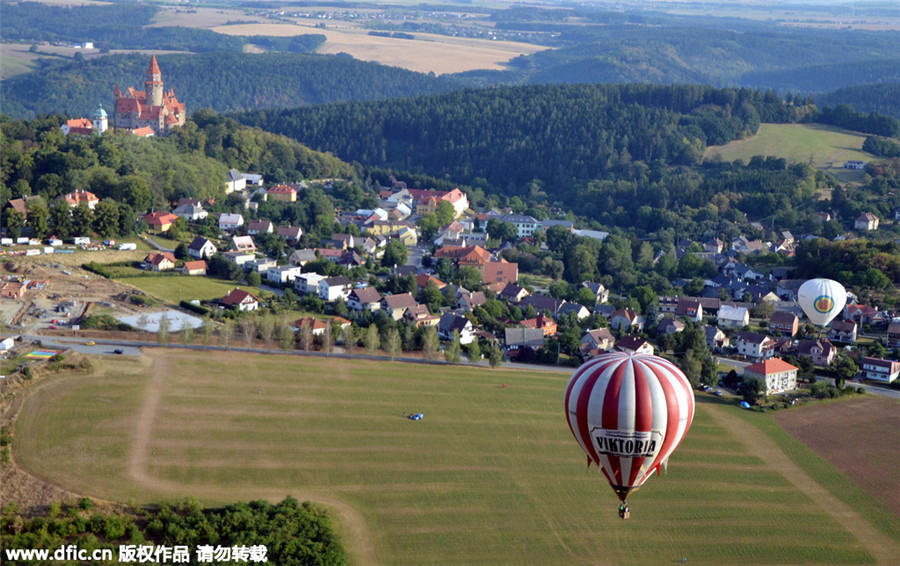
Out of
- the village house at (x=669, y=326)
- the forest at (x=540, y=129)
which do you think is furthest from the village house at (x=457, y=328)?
the forest at (x=540, y=129)

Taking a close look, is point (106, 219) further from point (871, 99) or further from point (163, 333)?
point (871, 99)

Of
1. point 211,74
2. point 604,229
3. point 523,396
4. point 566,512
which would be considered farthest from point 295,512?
point 211,74

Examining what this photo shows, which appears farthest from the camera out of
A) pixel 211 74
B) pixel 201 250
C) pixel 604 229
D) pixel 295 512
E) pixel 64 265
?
pixel 211 74

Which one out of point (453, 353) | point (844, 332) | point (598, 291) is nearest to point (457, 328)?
point (453, 353)

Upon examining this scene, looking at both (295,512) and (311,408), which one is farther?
(311,408)

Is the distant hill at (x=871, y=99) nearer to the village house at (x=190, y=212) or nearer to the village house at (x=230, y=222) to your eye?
the village house at (x=230, y=222)

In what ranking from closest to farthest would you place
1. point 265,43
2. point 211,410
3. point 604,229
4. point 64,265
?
1. point 211,410
2. point 64,265
3. point 604,229
4. point 265,43

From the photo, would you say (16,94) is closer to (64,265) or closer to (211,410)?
(64,265)
